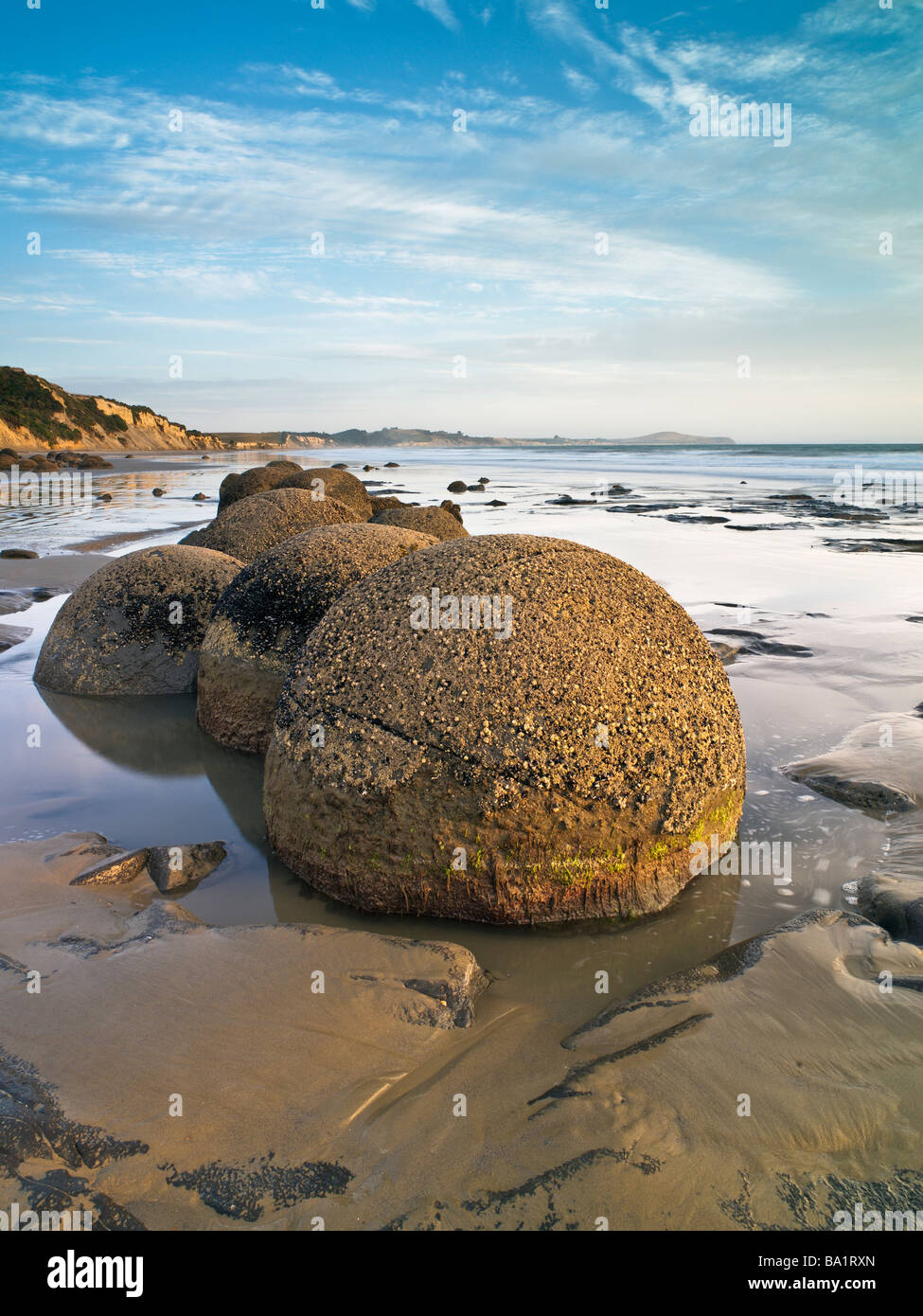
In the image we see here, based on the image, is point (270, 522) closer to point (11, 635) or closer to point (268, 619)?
point (11, 635)

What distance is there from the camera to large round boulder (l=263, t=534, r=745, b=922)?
3.16 meters

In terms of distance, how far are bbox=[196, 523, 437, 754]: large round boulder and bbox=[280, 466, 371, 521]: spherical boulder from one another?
25.8 feet

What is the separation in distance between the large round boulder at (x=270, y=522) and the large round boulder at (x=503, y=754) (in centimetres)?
462

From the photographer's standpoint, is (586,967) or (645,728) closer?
(586,967)

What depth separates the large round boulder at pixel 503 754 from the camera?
125 inches

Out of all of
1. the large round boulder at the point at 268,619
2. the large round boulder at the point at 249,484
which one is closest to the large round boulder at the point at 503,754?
the large round boulder at the point at 268,619

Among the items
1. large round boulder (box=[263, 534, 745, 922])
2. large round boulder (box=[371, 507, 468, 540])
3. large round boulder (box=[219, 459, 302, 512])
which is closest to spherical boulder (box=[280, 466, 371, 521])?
large round boulder (box=[219, 459, 302, 512])

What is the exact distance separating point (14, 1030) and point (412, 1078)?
127 centimetres

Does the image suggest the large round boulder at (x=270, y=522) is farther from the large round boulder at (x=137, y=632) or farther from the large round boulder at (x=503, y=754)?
the large round boulder at (x=503, y=754)

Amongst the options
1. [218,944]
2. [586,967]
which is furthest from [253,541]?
[586,967]

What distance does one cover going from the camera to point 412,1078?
2.47 meters

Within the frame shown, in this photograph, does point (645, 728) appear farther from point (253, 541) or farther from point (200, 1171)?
point (253, 541)
